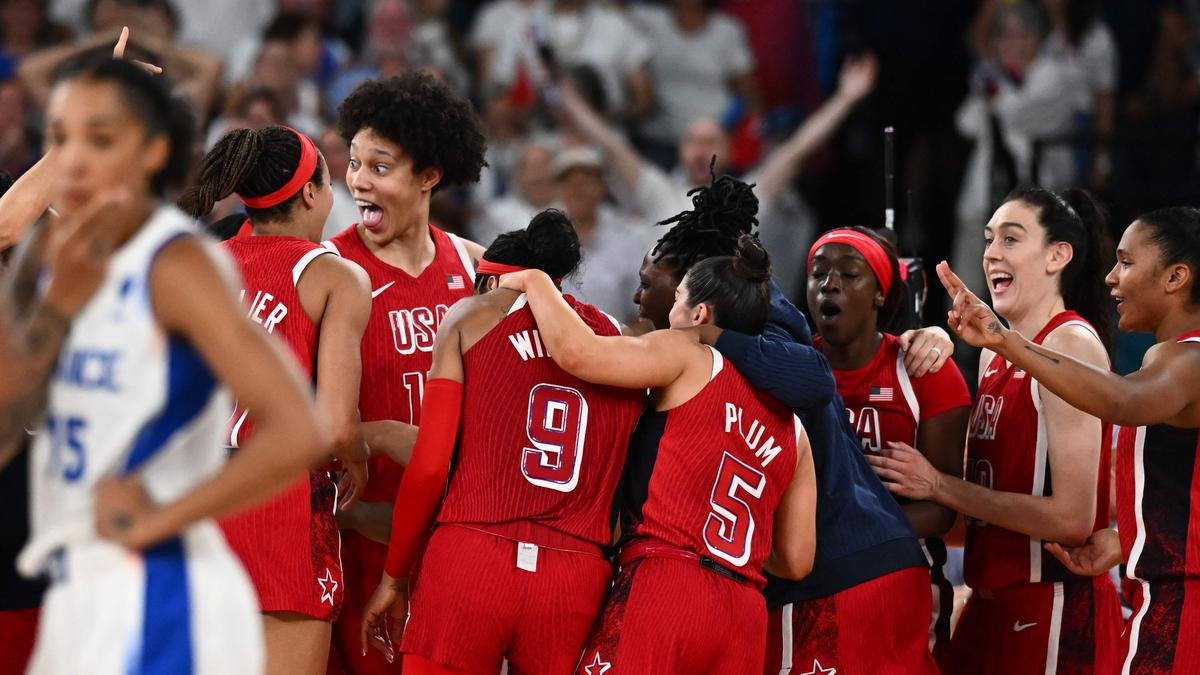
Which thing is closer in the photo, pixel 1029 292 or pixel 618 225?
pixel 1029 292

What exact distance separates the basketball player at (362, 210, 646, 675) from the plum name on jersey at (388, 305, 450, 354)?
1.98 ft

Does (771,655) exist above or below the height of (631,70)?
below

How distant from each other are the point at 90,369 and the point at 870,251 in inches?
125

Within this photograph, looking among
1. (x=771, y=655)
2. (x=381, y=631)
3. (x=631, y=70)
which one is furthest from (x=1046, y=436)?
(x=631, y=70)

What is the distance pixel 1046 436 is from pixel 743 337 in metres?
1.33

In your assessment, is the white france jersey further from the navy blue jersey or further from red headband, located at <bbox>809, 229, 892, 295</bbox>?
red headband, located at <bbox>809, 229, 892, 295</bbox>

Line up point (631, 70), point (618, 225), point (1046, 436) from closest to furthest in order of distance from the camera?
1. point (1046, 436)
2. point (618, 225)
3. point (631, 70)

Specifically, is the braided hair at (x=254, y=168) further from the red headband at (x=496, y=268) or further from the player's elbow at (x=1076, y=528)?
the player's elbow at (x=1076, y=528)

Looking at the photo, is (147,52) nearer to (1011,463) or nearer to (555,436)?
(555,436)

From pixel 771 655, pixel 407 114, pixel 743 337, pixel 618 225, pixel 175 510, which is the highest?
pixel 618 225

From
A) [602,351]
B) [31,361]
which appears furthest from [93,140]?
[602,351]

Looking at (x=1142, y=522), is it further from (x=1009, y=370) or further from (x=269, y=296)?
(x=269, y=296)

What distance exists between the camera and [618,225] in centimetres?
917

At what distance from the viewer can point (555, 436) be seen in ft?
14.7
